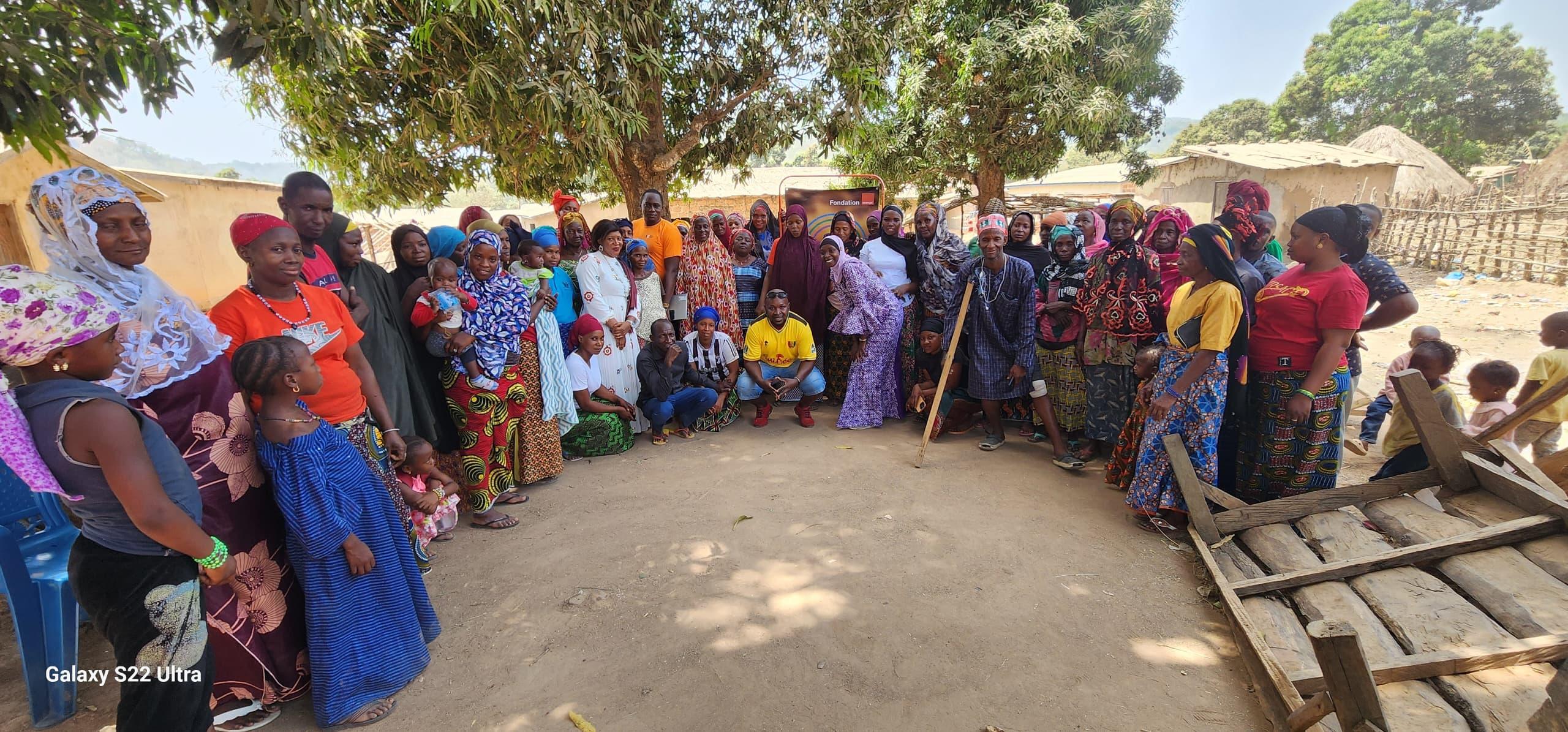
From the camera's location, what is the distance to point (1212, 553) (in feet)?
10.4

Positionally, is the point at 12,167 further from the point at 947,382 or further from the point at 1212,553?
the point at 1212,553

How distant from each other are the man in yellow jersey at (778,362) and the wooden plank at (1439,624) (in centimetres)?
344

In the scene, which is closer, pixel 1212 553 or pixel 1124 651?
pixel 1124 651

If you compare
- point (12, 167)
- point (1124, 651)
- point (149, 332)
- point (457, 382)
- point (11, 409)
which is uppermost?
point (12, 167)

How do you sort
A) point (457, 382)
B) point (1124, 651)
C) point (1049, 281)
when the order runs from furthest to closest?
1. point (1049, 281)
2. point (457, 382)
3. point (1124, 651)

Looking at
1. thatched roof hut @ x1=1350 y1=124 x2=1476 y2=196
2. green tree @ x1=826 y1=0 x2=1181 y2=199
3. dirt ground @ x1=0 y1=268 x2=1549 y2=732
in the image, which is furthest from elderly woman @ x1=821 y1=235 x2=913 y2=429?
thatched roof hut @ x1=1350 y1=124 x2=1476 y2=196

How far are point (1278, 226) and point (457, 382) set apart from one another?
790 inches

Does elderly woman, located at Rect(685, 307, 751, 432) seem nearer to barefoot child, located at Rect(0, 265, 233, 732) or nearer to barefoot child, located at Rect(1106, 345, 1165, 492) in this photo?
barefoot child, located at Rect(1106, 345, 1165, 492)

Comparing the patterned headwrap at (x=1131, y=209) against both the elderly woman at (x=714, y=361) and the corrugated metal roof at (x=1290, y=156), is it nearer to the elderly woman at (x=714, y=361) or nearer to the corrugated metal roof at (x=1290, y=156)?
the elderly woman at (x=714, y=361)

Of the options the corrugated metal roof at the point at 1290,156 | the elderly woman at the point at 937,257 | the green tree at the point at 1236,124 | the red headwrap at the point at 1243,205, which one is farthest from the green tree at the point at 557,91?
the green tree at the point at 1236,124

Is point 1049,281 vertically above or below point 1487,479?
above

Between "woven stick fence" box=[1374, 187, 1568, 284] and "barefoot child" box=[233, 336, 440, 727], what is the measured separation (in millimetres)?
15333

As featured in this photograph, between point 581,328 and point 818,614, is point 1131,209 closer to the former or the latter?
point 818,614

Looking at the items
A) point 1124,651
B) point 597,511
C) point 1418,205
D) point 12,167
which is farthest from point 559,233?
point 1418,205
